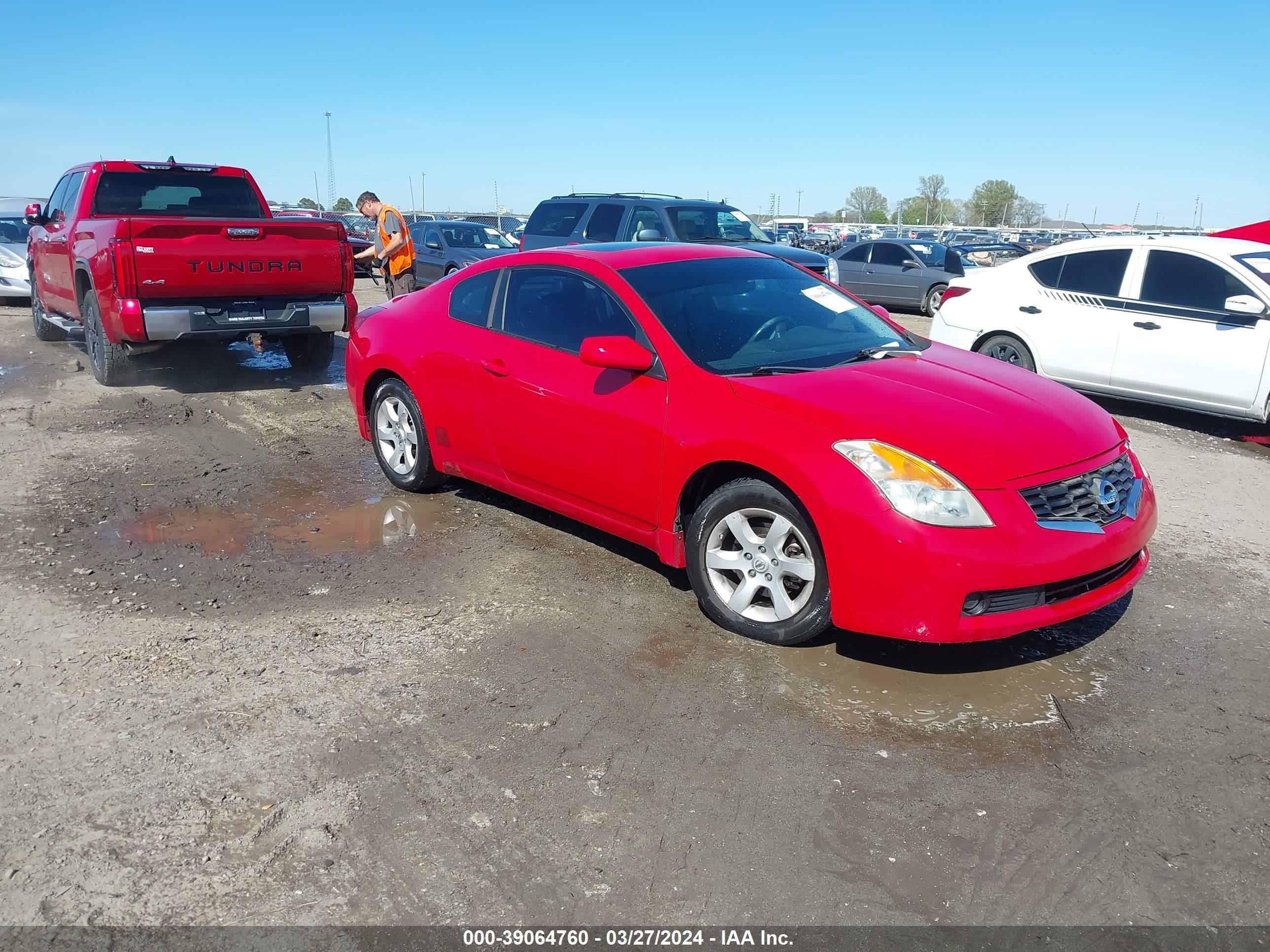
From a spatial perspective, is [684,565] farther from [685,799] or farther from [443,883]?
[443,883]

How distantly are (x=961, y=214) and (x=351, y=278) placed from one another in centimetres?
8901

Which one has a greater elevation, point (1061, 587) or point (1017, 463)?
point (1017, 463)

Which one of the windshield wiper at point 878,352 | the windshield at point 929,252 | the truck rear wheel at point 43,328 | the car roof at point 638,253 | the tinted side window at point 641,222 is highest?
the car roof at point 638,253

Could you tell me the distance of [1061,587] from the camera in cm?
389

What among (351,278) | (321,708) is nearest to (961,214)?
(351,278)

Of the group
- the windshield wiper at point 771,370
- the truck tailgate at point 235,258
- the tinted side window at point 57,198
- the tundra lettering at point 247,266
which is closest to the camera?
the windshield wiper at point 771,370

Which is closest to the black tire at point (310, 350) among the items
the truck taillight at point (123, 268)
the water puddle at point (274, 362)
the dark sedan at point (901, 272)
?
the water puddle at point (274, 362)

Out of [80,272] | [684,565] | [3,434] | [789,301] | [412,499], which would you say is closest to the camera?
[684,565]

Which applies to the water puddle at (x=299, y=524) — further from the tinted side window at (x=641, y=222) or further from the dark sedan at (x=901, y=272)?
the dark sedan at (x=901, y=272)

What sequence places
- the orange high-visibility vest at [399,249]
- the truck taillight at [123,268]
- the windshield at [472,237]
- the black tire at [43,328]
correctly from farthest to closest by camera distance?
the windshield at [472,237]
the black tire at [43,328]
the orange high-visibility vest at [399,249]
the truck taillight at [123,268]

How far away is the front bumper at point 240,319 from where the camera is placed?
873 cm

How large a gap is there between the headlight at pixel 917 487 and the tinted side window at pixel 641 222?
401 inches

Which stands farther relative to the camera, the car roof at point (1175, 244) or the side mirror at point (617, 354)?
the car roof at point (1175, 244)

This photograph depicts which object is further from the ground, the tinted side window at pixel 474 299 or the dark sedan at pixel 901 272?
the tinted side window at pixel 474 299
